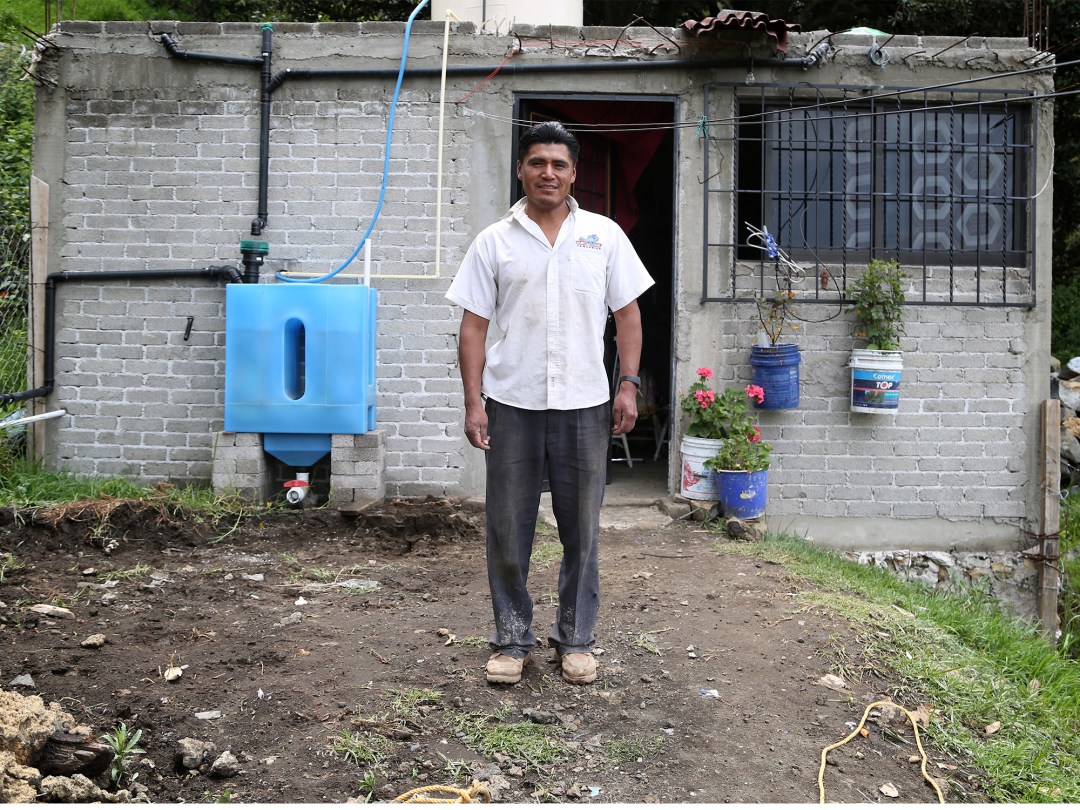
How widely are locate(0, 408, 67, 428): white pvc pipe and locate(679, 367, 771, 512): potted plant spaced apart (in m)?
4.40

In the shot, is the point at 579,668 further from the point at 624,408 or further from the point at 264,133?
the point at 264,133

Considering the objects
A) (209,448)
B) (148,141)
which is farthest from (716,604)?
(148,141)

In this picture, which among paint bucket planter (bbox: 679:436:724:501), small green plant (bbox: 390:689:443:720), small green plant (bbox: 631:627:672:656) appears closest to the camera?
small green plant (bbox: 390:689:443:720)

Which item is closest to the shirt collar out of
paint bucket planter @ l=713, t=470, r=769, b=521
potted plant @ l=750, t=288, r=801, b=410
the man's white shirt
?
the man's white shirt

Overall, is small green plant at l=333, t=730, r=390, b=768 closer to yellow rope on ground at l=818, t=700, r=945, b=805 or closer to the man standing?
the man standing

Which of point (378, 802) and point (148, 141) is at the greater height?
point (148, 141)

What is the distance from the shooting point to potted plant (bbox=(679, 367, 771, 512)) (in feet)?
20.8

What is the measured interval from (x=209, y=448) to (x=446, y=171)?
2592mm

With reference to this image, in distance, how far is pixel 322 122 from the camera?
664 centimetres

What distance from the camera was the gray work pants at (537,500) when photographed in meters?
3.37

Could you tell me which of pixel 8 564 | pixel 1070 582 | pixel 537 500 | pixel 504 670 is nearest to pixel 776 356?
pixel 1070 582

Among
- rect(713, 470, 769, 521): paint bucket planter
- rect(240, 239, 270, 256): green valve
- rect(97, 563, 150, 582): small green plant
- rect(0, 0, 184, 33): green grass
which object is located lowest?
rect(97, 563, 150, 582): small green plant

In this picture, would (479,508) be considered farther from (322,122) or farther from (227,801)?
(227,801)

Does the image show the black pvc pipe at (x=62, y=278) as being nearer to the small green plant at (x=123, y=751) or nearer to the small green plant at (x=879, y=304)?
the small green plant at (x=123, y=751)
